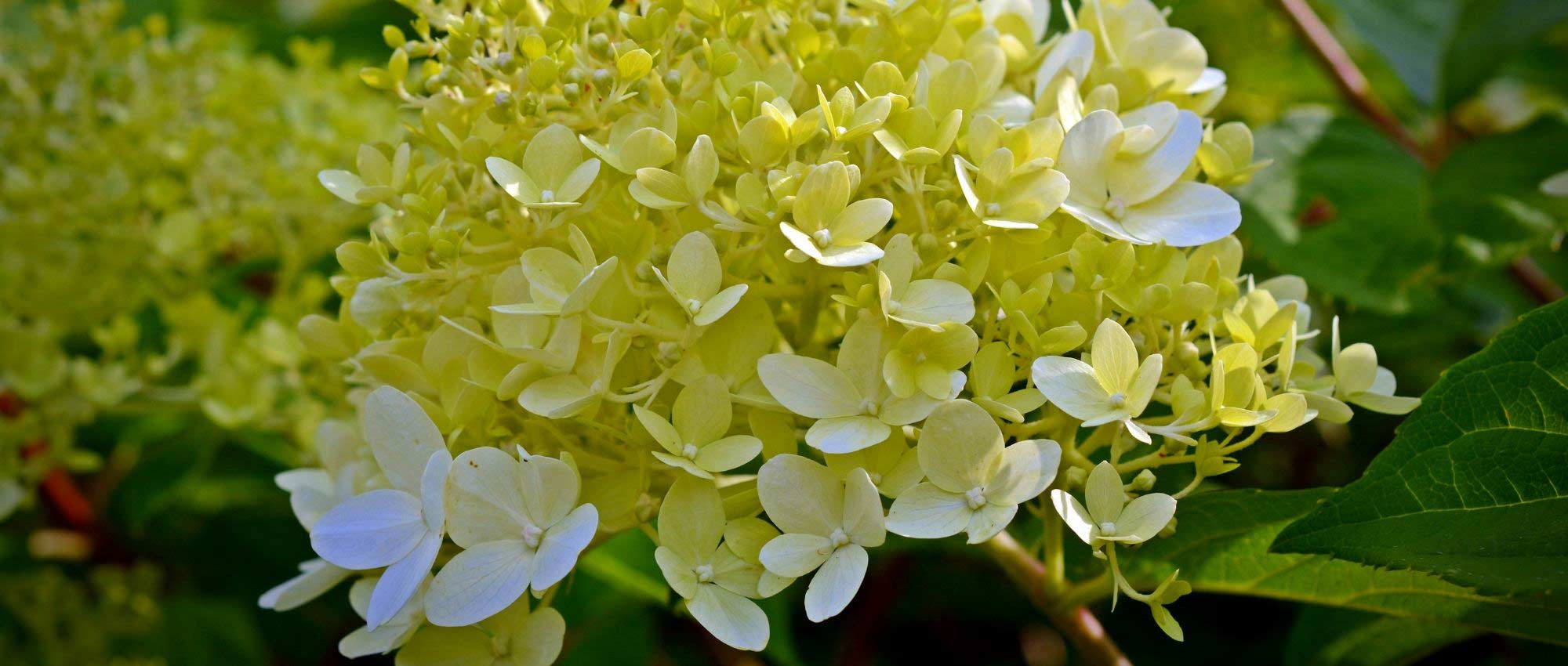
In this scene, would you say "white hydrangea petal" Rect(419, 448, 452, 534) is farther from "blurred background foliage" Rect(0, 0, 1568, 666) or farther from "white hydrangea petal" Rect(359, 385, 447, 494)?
"blurred background foliage" Rect(0, 0, 1568, 666)

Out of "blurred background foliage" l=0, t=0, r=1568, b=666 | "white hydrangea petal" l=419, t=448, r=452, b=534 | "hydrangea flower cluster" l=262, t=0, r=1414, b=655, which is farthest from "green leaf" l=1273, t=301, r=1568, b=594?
"white hydrangea petal" l=419, t=448, r=452, b=534

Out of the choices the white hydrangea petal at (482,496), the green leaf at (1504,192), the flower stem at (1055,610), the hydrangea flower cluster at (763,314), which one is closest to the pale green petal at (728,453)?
the hydrangea flower cluster at (763,314)

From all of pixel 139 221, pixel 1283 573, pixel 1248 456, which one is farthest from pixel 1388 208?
pixel 139 221

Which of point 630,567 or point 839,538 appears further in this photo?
point 630,567

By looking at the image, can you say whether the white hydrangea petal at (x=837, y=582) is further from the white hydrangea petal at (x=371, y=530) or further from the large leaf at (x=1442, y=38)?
the large leaf at (x=1442, y=38)

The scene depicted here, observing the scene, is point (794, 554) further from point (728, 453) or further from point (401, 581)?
point (401, 581)
